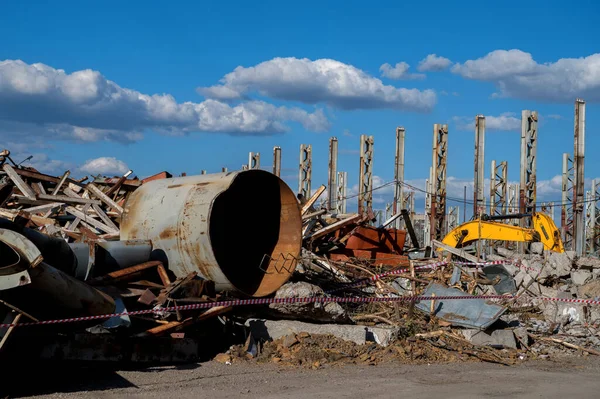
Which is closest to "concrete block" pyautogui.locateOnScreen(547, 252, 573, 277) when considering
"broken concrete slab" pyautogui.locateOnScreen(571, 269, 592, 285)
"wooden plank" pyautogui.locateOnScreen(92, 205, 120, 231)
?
"broken concrete slab" pyautogui.locateOnScreen(571, 269, 592, 285)

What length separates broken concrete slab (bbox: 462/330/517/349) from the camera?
455 inches

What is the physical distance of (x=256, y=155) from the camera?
1634 inches

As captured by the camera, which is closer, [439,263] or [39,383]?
[39,383]

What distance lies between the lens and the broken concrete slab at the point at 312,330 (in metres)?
10.6

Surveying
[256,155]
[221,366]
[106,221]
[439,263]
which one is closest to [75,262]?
[221,366]

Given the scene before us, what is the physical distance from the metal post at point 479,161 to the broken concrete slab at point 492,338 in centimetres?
1656

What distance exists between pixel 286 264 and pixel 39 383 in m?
5.30

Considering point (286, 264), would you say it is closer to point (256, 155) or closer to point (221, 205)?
point (221, 205)

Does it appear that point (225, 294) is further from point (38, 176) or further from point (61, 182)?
point (38, 176)

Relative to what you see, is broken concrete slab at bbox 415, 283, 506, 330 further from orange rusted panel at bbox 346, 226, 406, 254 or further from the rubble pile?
orange rusted panel at bbox 346, 226, 406, 254

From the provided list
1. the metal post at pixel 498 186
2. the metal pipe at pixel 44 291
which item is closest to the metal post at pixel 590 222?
the metal post at pixel 498 186

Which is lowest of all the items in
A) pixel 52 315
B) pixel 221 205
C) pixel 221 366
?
pixel 221 366

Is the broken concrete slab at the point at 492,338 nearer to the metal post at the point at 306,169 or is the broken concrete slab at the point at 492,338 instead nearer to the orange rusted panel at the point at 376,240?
the orange rusted panel at the point at 376,240

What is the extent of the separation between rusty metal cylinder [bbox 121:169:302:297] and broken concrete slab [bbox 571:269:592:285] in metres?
7.61
